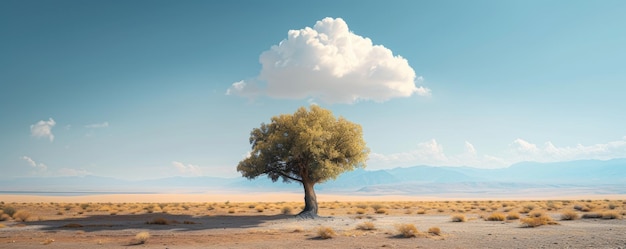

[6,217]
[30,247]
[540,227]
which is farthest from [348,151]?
[6,217]

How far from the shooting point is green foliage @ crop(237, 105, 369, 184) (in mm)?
35344

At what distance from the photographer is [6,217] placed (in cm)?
3562

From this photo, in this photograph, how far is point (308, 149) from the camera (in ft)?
117

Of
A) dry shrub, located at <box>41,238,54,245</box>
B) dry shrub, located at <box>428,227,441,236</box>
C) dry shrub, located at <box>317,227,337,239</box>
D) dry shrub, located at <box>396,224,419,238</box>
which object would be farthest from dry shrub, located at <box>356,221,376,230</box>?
dry shrub, located at <box>41,238,54,245</box>

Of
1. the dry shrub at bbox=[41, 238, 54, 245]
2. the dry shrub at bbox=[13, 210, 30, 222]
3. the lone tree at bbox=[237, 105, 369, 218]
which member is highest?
the lone tree at bbox=[237, 105, 369, 218]

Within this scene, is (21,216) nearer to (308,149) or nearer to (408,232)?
(308,149)

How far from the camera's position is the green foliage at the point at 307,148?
1391 inches

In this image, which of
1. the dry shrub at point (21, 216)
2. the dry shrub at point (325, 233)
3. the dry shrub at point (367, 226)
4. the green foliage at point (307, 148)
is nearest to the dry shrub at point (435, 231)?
the dry shrub at point (367, 226)

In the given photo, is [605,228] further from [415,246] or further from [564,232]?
[415,246]

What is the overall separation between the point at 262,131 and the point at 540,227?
78.6 ft

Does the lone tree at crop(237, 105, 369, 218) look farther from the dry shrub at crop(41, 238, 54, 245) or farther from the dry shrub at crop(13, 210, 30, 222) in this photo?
the dry shrub at crop(13, 210, 30, 222)

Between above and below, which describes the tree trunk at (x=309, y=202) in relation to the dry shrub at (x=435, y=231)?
above

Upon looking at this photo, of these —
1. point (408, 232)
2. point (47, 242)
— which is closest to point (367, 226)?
point (408, 232)

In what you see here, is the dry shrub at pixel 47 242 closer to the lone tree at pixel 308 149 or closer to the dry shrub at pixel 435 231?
the lone tree at pixel 308 149
